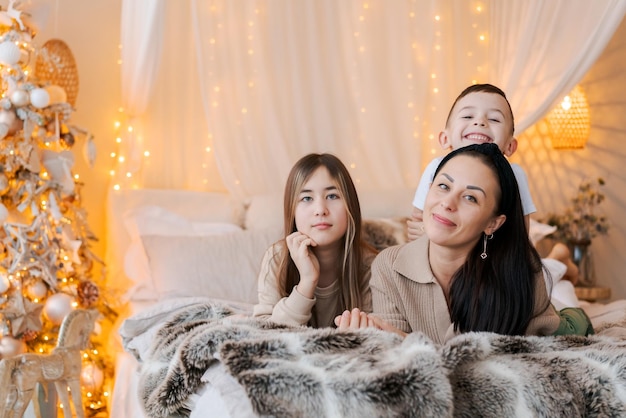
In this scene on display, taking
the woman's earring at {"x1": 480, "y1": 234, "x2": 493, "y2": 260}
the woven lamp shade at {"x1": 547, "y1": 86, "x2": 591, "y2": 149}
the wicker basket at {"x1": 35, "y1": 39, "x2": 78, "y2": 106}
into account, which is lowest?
the woman's earring at {"x1": 480, "y1": 234, "x2": 493, "y2": 260}

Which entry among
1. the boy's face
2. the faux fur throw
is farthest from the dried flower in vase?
the faux fur throw

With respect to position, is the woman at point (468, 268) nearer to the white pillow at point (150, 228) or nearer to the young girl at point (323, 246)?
the young girl at point (323, 246)

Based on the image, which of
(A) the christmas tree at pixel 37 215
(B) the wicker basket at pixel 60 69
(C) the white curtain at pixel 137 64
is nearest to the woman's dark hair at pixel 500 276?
(A) the christmas tree at pixel 37 215

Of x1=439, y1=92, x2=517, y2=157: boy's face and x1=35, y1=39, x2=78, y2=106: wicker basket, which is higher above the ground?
x1=35, y1=39, x2=78, y2=106: wicker basket

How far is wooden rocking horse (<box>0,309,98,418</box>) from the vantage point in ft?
7.39

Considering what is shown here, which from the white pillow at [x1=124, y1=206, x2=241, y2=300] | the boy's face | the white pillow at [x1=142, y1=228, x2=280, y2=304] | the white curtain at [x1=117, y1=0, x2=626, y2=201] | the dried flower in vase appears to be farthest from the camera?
the dried flower in vase

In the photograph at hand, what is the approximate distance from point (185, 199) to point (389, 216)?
0.85 meters

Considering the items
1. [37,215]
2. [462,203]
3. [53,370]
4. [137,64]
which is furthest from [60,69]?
[462,203]

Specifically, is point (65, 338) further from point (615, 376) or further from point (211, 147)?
point (615, 376)

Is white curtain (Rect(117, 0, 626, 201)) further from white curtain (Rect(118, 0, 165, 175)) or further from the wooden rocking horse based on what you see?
the wooden rocking horse

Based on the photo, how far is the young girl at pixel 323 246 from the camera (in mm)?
2158

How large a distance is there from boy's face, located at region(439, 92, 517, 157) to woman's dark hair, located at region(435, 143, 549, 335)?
346mm

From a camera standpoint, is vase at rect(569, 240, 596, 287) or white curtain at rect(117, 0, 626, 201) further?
vase at rect(569, 240, 596, 287)

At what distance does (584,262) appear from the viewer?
3715 millimetres
